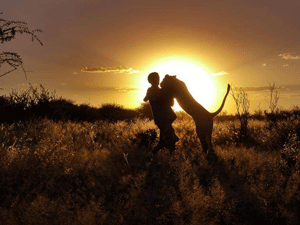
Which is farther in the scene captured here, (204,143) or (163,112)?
(204,143)

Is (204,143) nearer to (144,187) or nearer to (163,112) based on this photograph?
(163,112)

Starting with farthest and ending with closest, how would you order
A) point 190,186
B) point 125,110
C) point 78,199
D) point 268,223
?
point 125,110 < point 190,186 < point 78,199 < point 268,223

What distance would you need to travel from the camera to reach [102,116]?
2172 cm

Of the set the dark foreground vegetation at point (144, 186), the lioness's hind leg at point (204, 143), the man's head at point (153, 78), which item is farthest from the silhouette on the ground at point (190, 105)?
the dark foreground vegetation at point (144, 186)

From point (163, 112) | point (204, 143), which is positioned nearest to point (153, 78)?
point (163, 112)

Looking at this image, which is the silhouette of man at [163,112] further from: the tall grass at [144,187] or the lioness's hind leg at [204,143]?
the lioness's hind leg at [204,143]

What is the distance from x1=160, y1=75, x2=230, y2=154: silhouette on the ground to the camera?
8.23m

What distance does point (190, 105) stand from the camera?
8.30 meters

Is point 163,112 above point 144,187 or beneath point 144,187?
above

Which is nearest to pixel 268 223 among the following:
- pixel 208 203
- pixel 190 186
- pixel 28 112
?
pixel 208 203

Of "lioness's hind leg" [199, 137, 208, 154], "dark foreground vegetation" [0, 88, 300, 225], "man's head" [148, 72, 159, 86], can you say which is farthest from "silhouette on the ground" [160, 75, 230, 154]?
"dark foreground vegetation" [0, 88, 300, 225]

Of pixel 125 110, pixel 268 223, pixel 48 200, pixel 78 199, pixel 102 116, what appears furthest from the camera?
pixel 125 110

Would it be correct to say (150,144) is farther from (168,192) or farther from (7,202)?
(7,202)

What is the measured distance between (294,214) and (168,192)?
180cm
